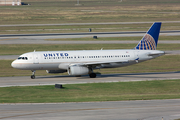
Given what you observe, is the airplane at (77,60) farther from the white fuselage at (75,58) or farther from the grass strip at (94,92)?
the grass strip at (94,92)

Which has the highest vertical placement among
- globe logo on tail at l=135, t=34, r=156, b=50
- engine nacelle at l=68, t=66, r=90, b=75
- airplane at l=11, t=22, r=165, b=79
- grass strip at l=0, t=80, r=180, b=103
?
globe logo on tail at l=135, t=34, r=156, b=50

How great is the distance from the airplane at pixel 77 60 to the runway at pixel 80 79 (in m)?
1.31

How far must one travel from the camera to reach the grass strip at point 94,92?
34.4 m

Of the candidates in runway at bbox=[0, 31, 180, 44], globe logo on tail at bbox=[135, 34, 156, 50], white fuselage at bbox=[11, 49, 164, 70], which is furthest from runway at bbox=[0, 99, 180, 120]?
runway at bbox=[0, 31, 180, 44]

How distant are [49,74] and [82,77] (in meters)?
6.87

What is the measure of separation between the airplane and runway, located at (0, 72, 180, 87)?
4.28 ft

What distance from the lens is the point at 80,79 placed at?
4850 cm

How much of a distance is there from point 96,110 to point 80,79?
19625 millimetres

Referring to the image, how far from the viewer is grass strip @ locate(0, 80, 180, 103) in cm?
3441

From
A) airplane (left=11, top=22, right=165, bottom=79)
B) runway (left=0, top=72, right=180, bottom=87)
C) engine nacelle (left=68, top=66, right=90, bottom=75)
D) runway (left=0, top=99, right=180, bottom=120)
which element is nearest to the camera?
runway (left=0, top=99, right=180, bottom=120)

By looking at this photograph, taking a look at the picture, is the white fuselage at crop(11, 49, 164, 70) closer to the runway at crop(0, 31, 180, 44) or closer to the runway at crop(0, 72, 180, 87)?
the runway at crop(0, 72, 180, 87)

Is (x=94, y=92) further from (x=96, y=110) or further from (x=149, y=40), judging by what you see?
(x=149, y=40)

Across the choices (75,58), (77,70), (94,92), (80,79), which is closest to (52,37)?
(75,58)

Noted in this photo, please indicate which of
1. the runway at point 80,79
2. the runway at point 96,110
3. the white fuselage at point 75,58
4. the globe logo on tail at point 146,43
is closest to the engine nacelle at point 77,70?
the runway at point 80,79
